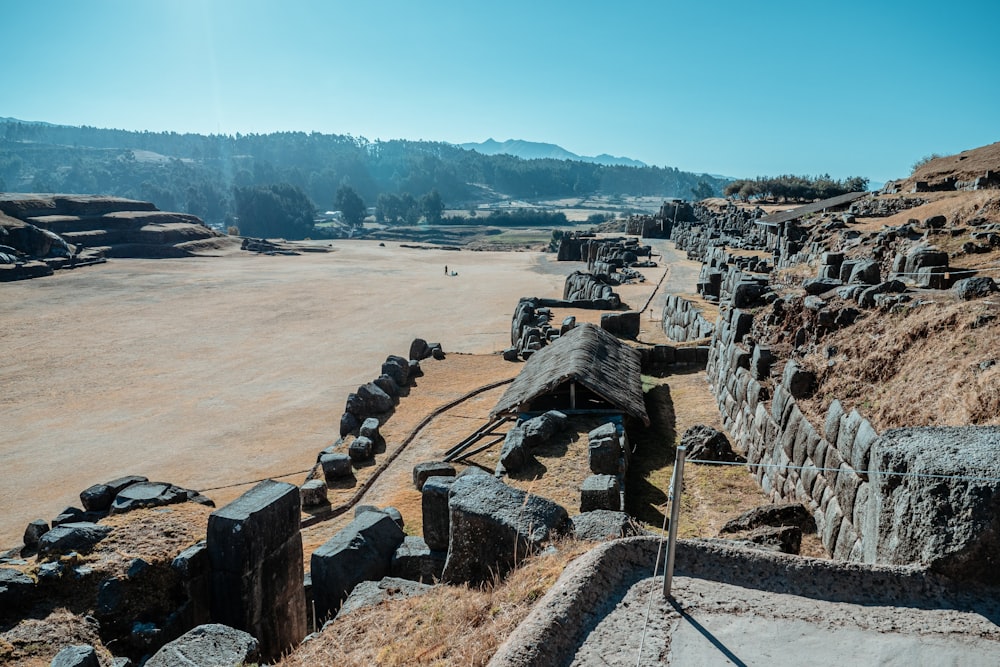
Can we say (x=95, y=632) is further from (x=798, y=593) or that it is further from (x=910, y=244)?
(x=910, y=244)

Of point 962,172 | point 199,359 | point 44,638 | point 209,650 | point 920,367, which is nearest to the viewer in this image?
point 209,650

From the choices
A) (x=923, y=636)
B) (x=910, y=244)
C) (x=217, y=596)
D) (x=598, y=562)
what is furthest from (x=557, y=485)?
(x=910, y=244)

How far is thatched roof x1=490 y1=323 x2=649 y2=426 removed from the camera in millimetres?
14734

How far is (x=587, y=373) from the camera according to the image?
589 inches

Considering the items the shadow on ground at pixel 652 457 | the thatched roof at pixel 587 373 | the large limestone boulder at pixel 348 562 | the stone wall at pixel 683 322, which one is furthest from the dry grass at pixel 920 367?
the stone wall at pixel 683 322

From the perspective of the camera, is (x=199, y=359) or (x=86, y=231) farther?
(x=86, y=231)

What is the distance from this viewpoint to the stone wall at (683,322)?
22031mm

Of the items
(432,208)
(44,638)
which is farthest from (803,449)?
(432,208)

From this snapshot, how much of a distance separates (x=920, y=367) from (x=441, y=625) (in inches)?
282

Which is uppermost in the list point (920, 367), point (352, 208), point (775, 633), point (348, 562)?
point (352, 208)

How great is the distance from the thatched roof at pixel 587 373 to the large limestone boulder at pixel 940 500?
9.29 m

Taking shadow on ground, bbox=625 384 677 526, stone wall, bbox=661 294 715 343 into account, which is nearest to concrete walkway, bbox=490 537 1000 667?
shadow on ground, bbox=625 384 677 526

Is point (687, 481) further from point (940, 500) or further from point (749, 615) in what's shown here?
point (749, 615)

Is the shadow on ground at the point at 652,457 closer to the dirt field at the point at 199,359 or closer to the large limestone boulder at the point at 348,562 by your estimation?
the large limestone boulder at the point at 348,562
